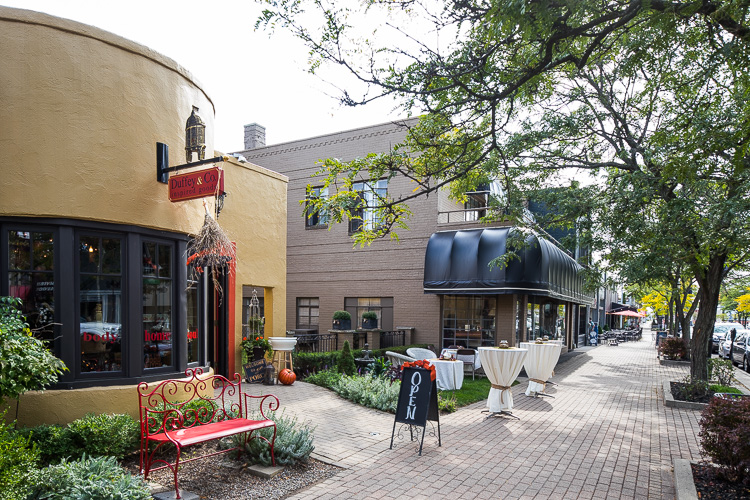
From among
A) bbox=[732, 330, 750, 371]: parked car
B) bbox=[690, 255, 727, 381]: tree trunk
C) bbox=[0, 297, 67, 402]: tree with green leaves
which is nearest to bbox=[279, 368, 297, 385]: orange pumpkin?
bbox=[0, 297, 67, 402]: tree with green leaves

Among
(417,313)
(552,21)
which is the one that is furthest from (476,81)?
(417,313)

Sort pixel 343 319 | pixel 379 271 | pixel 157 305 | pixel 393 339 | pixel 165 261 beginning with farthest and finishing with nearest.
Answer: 1. pixel 379 271
2. pixel 393 339
3. pixel 343 319
4. pixel 165 261
5. pixel 157 305

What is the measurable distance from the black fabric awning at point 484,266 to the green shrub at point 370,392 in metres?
6.01

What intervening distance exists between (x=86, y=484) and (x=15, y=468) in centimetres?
64

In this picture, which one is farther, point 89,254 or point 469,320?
point 469,320

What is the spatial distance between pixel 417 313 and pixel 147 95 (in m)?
12.8

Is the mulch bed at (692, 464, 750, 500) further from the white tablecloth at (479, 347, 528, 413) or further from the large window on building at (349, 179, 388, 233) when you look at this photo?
the large window on building at (349, 179, 388, 233)

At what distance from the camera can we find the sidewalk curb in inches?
203

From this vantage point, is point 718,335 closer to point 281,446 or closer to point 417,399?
point 417,399

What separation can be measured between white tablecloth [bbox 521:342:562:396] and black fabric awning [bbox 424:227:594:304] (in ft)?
11.5

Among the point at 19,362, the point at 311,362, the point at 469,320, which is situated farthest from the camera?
the point at 469,320

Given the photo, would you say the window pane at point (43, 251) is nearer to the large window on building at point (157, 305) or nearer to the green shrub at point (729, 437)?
the large window on building at point (157, 305)

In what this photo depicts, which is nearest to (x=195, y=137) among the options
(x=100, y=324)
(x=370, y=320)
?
(x=100, y=324)

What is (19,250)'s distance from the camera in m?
6.12
